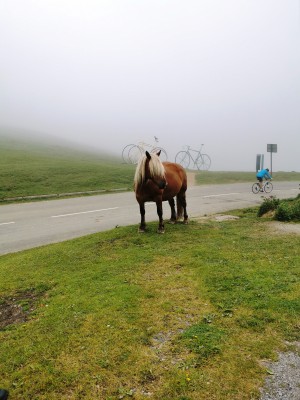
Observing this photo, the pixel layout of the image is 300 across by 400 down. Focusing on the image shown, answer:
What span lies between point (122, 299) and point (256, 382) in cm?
246

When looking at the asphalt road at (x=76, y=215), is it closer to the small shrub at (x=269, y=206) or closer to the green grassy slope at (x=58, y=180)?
the small shrub at (x=269, y=206)

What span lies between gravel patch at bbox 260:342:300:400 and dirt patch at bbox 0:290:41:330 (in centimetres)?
353

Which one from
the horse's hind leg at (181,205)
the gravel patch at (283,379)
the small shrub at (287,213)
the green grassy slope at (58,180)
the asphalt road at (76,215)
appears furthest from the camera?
the green grassy slope at (58,180)

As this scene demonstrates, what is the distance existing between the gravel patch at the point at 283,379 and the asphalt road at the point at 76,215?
6894 millimetres

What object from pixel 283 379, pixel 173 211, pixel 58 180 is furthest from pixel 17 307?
pixel 58 180

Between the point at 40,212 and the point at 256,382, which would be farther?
the point at 40,212

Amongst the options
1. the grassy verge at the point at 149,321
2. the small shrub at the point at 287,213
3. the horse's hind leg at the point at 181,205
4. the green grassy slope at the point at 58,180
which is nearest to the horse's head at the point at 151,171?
the horse's hind leg at the point at 181,205

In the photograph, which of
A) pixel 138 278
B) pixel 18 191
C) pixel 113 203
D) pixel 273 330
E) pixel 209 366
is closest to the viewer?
pixel 209 366

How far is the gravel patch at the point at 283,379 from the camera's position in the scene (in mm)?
3252

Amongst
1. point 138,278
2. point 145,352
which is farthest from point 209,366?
point 138,278

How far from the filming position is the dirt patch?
5.07 m

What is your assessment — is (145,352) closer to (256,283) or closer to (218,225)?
(256,283)

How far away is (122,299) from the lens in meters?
5.30

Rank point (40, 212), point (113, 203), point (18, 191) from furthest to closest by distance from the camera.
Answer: point (18, 191)
point (113, 203)
point (40, 212)
